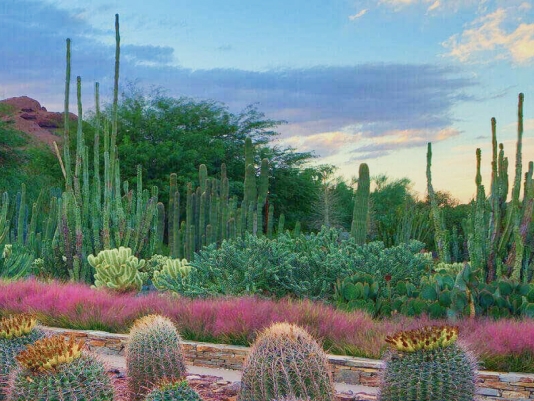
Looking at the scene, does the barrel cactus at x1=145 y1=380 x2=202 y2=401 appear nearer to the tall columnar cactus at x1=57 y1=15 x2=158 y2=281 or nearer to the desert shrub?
the desert shrub

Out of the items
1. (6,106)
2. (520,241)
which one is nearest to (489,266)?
(520,241)

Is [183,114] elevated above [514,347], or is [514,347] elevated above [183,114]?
[183,114]

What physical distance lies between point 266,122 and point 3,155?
12400 millimetres

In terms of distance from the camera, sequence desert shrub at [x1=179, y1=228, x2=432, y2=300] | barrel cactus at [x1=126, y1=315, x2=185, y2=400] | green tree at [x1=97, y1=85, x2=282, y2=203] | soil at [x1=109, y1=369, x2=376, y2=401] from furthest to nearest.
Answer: green tree at [x1=97, y1=85, x2=282, y2=203] < desert shrub at [x1=179, y1=228, x2=432, y2=300] < soil at [x1=109, y1=369, x2=376, y2=401] < barrel cactus at [x1=126, y1=315, x2=185, y2=400]

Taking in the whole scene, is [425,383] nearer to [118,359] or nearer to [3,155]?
[118,359]

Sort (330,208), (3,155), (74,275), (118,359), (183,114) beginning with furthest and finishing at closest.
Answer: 1. (183,114)
2. (3,155)
3. (330,208)
4. (74,275)
5. (118,359)

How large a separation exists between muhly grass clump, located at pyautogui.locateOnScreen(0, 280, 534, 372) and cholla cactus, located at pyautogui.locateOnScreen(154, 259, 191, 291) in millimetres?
1393

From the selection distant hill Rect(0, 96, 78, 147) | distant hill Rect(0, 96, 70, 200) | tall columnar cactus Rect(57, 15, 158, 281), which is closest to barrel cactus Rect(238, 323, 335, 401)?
tall columnar cactus Rect(57, 15, 158, 281)

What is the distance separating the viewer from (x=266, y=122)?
119ft

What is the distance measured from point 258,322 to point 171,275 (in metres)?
4.69

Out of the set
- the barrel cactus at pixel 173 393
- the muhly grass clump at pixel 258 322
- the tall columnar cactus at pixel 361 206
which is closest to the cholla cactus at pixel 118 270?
the muhly grass clump at pixel 258 322

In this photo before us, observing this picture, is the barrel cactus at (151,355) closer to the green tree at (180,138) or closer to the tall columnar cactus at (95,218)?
the tall columnar cactus at (95,218)

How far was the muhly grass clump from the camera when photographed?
21.5 ft

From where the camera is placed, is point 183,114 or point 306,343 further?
point 183,114
